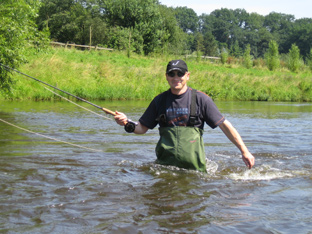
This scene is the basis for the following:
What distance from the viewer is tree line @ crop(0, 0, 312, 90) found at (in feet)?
42.6

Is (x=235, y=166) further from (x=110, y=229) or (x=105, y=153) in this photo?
(x=110, y=229)

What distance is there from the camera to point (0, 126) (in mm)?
11148

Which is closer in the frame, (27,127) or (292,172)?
(292,172)

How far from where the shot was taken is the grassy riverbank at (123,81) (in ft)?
78.1

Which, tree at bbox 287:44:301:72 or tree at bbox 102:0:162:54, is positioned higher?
tree at bbox 102:0:162:54

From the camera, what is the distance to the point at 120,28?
5425cm

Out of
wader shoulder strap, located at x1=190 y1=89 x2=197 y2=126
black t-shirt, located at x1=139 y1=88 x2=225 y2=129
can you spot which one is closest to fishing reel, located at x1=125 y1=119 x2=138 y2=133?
black t-shirt, located at x1=139 y1=88 x2=225 y2=129

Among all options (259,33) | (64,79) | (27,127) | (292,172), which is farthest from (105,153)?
(259,33)

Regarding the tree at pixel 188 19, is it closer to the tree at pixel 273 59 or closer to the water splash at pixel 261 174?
the tree at pixel 273 59

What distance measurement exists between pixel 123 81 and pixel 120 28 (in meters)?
28.8

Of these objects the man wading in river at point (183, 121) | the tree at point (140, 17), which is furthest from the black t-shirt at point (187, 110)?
the tree at point (140, 17)

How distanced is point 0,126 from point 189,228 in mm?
8721

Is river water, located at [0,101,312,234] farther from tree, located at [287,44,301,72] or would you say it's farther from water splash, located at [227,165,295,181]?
tree, located at [287,44,301,72]

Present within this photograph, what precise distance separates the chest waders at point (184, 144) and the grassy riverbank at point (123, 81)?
603 inches
